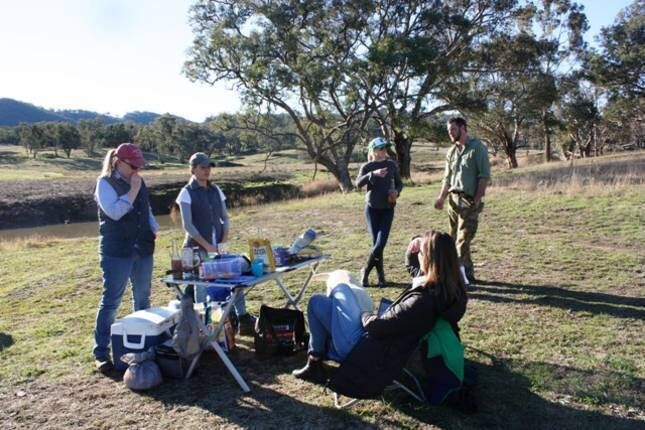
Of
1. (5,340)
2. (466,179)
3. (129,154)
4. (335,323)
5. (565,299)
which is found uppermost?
(129,154)

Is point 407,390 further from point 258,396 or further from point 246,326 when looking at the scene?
point 246,326

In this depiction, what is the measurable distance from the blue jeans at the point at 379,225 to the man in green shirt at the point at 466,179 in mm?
619

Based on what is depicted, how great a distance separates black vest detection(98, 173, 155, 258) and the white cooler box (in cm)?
53

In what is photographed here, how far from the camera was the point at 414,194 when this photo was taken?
1603cm

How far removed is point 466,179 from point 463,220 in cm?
45

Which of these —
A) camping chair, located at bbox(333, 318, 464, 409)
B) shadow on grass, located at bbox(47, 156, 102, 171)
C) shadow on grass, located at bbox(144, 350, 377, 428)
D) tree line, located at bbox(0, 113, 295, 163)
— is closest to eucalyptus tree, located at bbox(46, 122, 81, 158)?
tree line, located at bbox(0, 113, 295, 163)

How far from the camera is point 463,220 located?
5805 mm

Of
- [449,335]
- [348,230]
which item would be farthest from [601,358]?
[348,230]

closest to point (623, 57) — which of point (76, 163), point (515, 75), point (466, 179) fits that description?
point (515, 75)

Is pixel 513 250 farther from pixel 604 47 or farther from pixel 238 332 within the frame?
pixel 604 47

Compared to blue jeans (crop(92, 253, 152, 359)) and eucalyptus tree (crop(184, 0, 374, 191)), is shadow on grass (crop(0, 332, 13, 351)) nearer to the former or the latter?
blue jeans (crop(92, 253, 152, 359))

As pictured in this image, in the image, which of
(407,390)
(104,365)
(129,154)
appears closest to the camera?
(407,390)

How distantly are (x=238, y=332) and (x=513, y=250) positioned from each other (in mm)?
4738

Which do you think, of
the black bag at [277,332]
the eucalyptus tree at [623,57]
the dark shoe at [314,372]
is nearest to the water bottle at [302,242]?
the black bag at [277,332]
